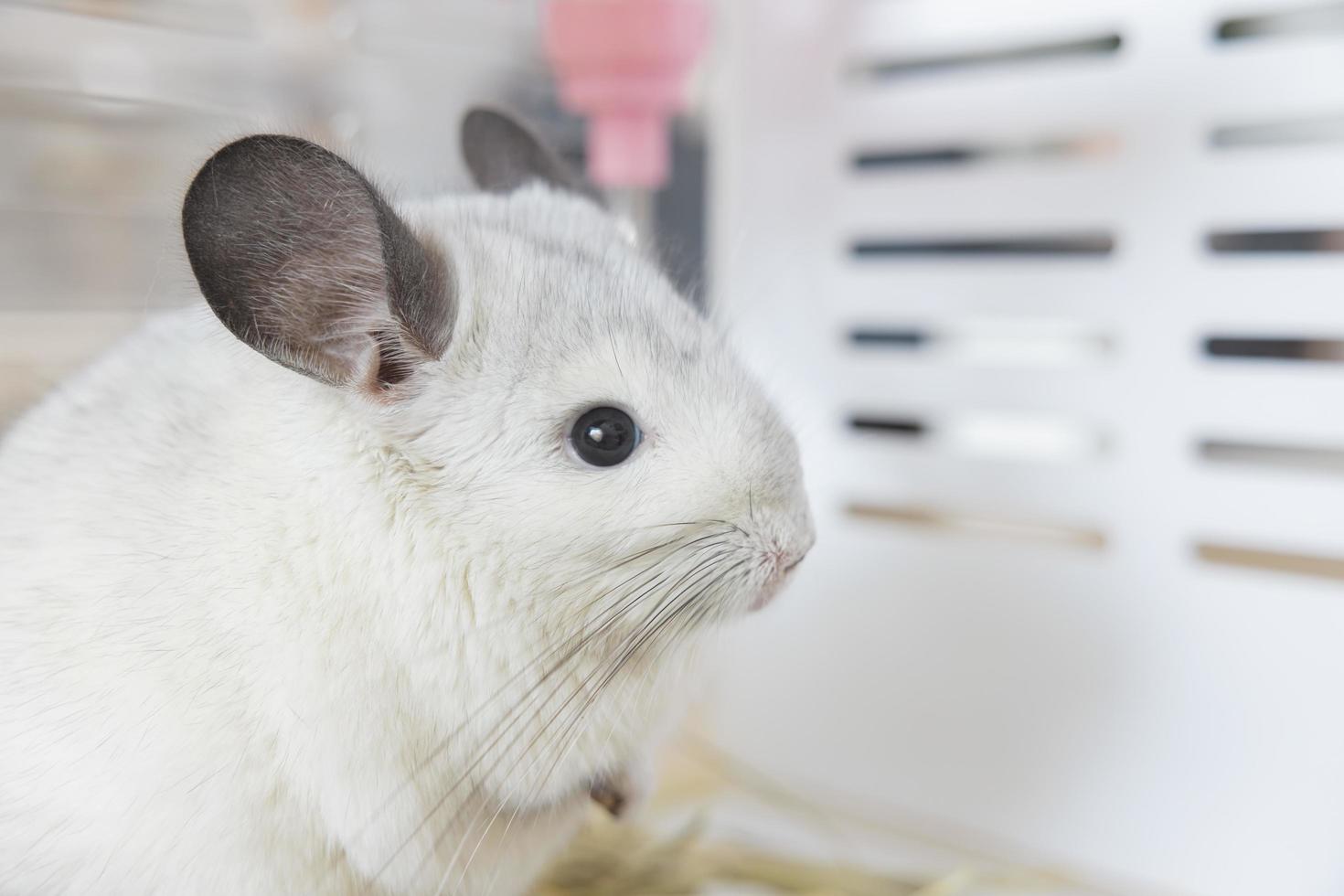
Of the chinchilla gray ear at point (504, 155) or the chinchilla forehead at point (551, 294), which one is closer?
the chinchilla forehead at point (551, 294)

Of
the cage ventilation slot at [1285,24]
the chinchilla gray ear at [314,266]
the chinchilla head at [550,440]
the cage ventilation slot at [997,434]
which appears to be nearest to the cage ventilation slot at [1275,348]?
the cage ventilation slot at [997,434]

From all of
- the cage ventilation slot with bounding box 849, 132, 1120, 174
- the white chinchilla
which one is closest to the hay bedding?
the white chinchilla

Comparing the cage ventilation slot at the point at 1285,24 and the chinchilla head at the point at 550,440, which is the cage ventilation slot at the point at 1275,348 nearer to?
the cage ventilation slot at the point at 1285,24

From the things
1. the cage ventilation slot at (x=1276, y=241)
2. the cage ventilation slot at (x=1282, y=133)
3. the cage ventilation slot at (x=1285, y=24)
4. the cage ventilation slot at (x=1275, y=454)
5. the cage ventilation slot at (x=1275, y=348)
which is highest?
the cage ventilation slot at (x=1285, y=24)

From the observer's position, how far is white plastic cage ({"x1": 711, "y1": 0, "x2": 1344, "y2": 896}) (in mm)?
842

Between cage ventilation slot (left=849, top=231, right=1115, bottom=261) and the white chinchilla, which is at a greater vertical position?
cage ventilation slot (left=849, top=231, right=1115, bottom=261)

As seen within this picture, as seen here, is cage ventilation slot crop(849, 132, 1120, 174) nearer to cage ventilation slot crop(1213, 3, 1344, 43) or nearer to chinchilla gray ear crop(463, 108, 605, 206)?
cage ventilation slot crop(1213, 3, 1344, 43)

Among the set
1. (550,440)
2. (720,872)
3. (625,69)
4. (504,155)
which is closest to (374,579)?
(550,440)

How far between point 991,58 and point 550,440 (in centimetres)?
61

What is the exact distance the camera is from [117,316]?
3.24ft

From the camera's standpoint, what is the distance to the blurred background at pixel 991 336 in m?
0.85

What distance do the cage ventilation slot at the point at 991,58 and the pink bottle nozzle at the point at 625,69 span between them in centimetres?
17

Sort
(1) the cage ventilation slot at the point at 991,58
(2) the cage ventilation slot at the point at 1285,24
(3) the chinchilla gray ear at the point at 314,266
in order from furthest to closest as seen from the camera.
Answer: (1) the cage ventilation slot at the point at 991,58
(2) the cage ventilation slot at the point at 1285,24
(3) the chinchilla gray ear at the point at 314,266

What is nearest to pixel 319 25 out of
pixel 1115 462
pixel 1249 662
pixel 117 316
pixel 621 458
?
pixel 117 316
